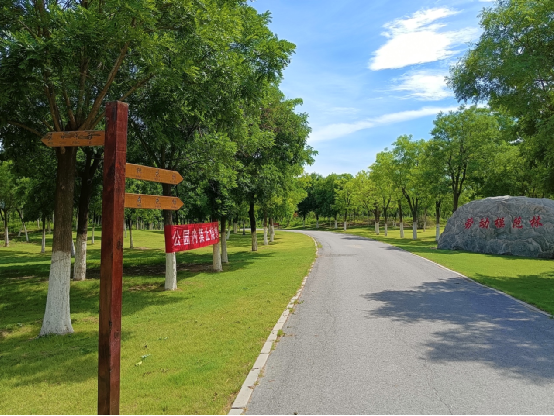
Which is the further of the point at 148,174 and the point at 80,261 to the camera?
the point at 80,261

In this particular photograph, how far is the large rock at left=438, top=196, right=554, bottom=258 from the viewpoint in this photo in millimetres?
21328

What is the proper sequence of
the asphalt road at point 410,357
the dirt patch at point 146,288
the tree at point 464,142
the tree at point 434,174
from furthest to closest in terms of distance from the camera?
→ the tree at point 434,174 → the tree at point 464,142 → the dirt patch at point 146,288 → the asphalt road at point 410,357

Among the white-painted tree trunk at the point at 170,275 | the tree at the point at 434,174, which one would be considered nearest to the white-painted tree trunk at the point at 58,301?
the white-painted tree trunk at the point at 170,275

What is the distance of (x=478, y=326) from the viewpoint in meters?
7.58

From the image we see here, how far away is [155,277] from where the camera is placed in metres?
16.8

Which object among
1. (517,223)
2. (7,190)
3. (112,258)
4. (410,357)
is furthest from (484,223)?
(7,190)

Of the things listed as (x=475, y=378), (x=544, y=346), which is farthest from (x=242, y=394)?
(x=544, y=346)

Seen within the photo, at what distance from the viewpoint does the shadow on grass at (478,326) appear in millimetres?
5668

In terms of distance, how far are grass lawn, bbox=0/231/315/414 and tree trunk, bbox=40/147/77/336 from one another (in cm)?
48

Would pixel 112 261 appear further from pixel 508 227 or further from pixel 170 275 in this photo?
pixel 508 227

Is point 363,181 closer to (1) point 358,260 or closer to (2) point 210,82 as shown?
(1) point 358,260

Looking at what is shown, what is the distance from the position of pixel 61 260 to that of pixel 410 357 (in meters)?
8.10

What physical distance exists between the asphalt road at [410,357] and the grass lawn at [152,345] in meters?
0.70

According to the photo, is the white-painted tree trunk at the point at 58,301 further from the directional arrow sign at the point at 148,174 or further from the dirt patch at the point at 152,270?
the dirt patch at the point at 152,270
